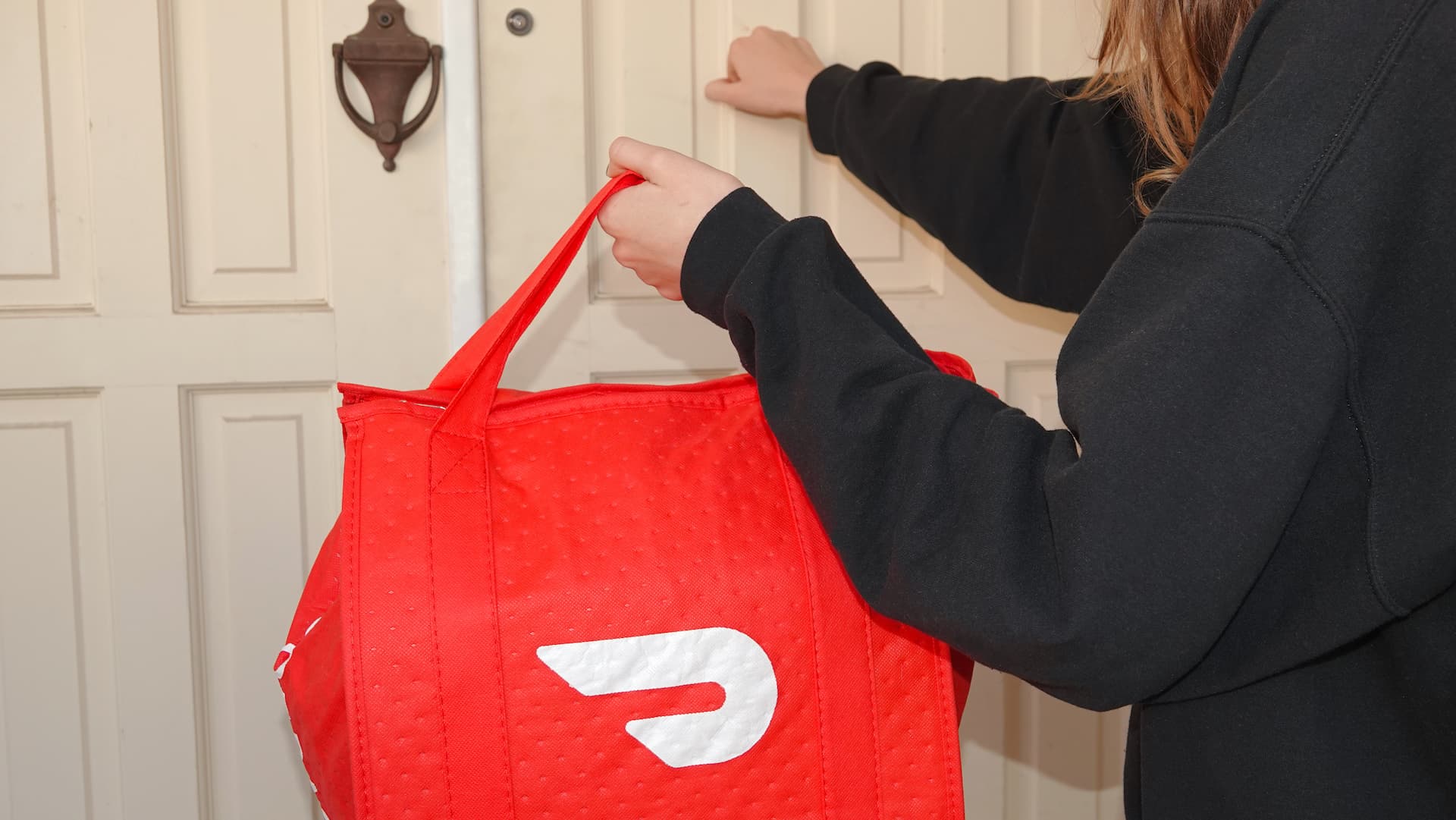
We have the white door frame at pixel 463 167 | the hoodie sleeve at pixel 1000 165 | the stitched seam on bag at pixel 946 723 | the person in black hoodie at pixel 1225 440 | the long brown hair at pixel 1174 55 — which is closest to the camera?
the person in black hoodie at pixel 1225 440

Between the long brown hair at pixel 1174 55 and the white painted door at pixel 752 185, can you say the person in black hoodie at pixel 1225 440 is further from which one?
the white painted door at pixel 752 185

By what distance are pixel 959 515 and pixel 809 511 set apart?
15 centimetres

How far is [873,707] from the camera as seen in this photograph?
1.99ft

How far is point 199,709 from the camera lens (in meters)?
1.04

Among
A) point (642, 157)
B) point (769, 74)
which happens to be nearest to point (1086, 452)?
point (642, 157)

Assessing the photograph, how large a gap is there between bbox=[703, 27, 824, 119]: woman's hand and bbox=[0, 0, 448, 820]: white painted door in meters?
0.31

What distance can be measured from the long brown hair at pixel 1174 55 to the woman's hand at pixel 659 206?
0.24 metres

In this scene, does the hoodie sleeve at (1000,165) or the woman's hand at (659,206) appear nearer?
the woman's hand at (659,206)

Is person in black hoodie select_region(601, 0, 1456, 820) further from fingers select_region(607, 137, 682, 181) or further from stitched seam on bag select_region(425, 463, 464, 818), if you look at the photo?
stitched seam on bag select_region(425, 463, 464, 818)

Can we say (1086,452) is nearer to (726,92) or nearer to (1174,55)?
(1174,55)

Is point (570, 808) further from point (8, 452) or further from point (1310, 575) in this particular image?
Answer: point (8, 452)

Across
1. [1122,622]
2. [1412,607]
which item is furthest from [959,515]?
[1412,607]

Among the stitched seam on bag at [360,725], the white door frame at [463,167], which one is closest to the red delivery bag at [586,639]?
the stitched seam on bag at [360,725]

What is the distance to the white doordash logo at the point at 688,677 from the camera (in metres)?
0.56
